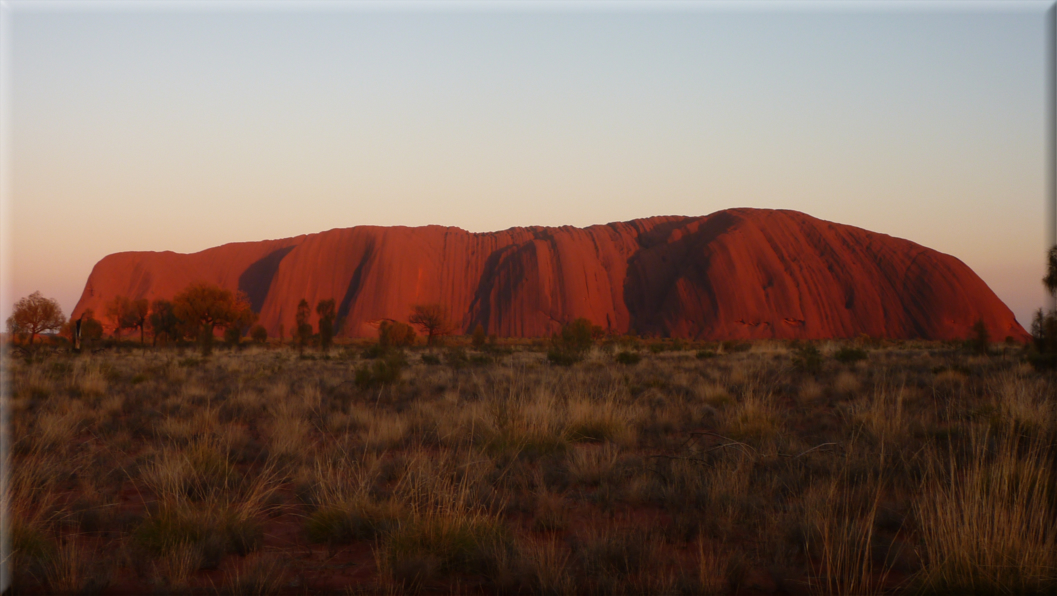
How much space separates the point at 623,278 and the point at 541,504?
→ 247 feet

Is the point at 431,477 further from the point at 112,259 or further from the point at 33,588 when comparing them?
the point at 112,259

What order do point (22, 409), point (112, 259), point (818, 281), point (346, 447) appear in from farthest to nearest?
point (112, 259) < point (818, 281) < point (22, 409) < point (346, 447)

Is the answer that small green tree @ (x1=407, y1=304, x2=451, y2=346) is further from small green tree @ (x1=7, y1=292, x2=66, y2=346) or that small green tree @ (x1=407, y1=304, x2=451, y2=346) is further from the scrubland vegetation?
the scrubland vegetation

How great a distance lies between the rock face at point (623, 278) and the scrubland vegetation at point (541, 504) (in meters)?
62.2

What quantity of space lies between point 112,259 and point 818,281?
100 metres

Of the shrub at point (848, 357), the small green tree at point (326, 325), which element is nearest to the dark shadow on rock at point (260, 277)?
the small green tree at point (326, 325)

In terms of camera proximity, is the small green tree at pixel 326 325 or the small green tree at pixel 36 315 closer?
the small green tree at pixel 36 315

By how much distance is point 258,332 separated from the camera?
168 ft

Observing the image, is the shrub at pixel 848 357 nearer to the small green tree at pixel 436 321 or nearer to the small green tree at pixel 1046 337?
the small green tree at pixel 1046 337

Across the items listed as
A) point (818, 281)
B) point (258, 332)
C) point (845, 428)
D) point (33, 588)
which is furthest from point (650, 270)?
point (33, 588)

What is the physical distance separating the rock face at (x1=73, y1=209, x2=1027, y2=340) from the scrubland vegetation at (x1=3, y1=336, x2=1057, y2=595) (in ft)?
204

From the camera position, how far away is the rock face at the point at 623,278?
66.9 meters

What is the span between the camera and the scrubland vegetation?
10.4ft

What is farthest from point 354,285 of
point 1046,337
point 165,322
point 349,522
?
point 349,522
